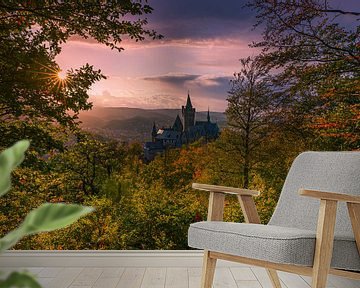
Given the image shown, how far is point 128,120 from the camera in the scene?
20.3 ft

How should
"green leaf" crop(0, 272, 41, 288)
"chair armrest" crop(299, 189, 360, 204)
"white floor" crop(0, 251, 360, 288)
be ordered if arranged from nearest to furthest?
"green leaf" crop(0, 272, 41, 288), "chair armrest" crop(299, 189, 360, 204), "white floor" crop(0, 251, 360, 288)

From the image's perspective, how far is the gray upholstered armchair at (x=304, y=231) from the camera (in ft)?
6.97

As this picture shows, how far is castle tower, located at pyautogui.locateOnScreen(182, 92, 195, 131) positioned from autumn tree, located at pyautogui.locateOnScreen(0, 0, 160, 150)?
1054 millimetres

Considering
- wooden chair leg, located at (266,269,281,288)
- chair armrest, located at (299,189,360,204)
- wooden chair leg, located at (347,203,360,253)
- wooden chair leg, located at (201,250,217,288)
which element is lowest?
wooden chair leg, located at (266,269,281,288)

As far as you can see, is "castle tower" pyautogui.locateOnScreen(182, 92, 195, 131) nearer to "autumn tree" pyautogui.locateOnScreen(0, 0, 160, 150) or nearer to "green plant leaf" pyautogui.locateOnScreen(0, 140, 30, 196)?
"autumn tree" pyautogui.locateOnScreen(0, 0, 160, 150)

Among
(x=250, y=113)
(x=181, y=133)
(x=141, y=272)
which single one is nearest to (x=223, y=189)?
(x=141, y=272)

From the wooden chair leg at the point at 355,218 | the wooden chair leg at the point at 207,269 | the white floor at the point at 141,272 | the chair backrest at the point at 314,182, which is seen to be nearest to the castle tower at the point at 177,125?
the white floor at the point at 141,272

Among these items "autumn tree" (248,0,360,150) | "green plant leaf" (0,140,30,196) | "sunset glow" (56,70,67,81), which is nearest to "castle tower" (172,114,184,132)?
"autumn tree" (248,0,360,150)

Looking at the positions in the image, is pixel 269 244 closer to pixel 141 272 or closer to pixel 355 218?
pixel 355 218

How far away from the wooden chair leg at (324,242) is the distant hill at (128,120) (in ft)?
13.3

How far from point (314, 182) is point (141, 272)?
1382mm

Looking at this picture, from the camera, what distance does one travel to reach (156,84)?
21.4ft

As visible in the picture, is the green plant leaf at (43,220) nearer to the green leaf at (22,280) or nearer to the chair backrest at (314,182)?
the green leaf at (22,280)

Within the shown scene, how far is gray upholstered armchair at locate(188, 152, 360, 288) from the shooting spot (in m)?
2.12
